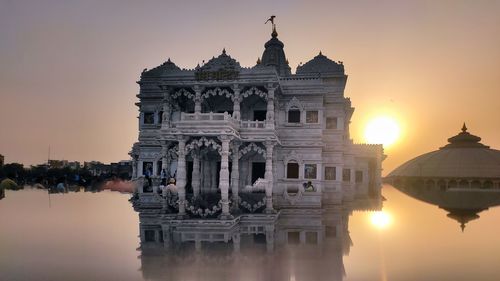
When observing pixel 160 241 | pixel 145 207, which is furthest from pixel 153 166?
pixel 160 241

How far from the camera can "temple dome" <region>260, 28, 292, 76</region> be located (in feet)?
129

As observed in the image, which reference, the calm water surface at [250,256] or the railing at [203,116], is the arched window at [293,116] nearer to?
the railing at [203,116]

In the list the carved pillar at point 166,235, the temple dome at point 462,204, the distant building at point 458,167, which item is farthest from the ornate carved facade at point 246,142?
the distant building at point 458,167

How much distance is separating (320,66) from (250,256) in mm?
26420

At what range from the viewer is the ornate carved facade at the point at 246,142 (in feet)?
71.8

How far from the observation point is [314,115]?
30.0 metres

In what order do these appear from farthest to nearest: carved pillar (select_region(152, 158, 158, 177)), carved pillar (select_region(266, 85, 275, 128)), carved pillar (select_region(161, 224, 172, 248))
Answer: carved pillar (select_region(152, 158, 158, 177)) → carved pillar (select_region(266, 85, 275, 128)) → carved pillar (select_region(161, 224, 172, 248))

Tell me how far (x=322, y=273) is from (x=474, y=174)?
5692cm

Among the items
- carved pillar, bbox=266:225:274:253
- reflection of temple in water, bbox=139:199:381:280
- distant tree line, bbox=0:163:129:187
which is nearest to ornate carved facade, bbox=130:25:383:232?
carved pillar, bbox=266:225:274:253

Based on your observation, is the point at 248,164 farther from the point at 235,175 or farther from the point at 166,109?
the point at 166,109

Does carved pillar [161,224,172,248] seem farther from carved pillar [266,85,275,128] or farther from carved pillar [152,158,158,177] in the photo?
carved pillar [152,158,158,177]

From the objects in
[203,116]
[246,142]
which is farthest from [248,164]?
[203,116]

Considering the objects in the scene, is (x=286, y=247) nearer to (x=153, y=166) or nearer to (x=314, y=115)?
(x=314, y=115)

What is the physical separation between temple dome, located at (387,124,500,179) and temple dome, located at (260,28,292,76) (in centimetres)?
3573
